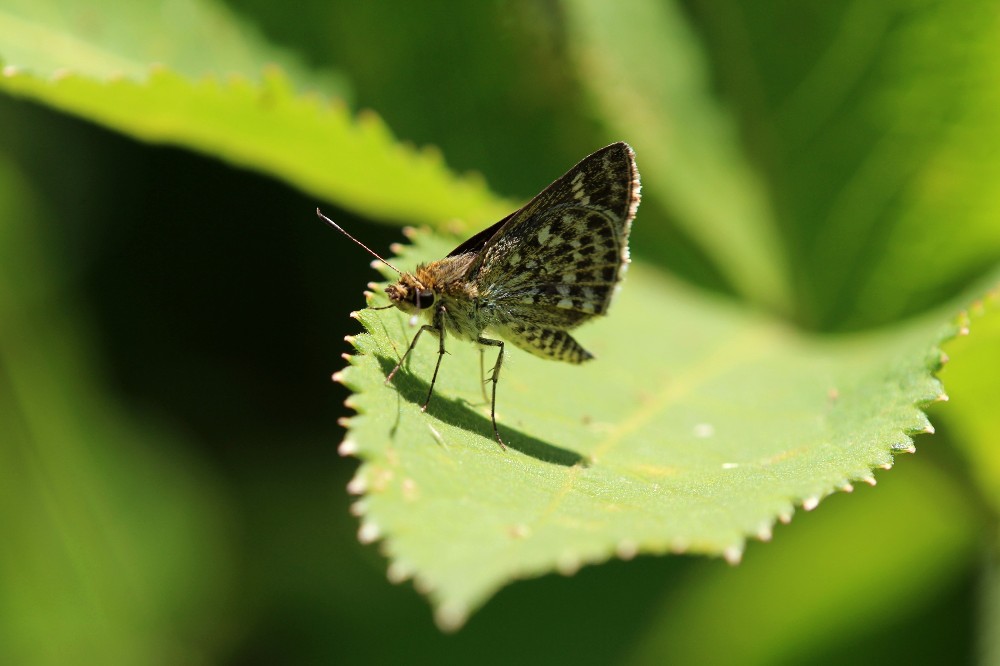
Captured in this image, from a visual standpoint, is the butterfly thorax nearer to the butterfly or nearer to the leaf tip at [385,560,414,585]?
the butterfly

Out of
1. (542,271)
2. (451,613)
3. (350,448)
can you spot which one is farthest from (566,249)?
(451,613)

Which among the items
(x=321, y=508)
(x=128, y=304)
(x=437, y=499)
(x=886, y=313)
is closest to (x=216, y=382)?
(x=128, y=304)

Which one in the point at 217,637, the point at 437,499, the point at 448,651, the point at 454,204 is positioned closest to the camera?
the point at 437,499

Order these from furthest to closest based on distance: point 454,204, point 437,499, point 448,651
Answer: point 448,651 < point 454,204 < point 437,499

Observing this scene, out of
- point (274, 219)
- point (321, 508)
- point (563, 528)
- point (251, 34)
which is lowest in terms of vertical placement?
point (563, 528)

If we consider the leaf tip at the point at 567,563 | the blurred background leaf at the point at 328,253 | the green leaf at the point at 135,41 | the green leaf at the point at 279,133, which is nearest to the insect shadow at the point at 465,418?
the leaf tip at the point at 567,563

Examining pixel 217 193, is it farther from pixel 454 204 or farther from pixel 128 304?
pixel 454 204

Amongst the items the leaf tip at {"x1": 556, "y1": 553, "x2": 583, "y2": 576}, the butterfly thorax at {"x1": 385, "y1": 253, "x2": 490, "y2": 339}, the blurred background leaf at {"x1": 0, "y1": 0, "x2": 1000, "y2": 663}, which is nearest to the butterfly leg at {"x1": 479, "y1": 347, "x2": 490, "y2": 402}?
the butterfly thorax at {"x1": 385, "y1": 253, "x2": 490, "y2": 339}
